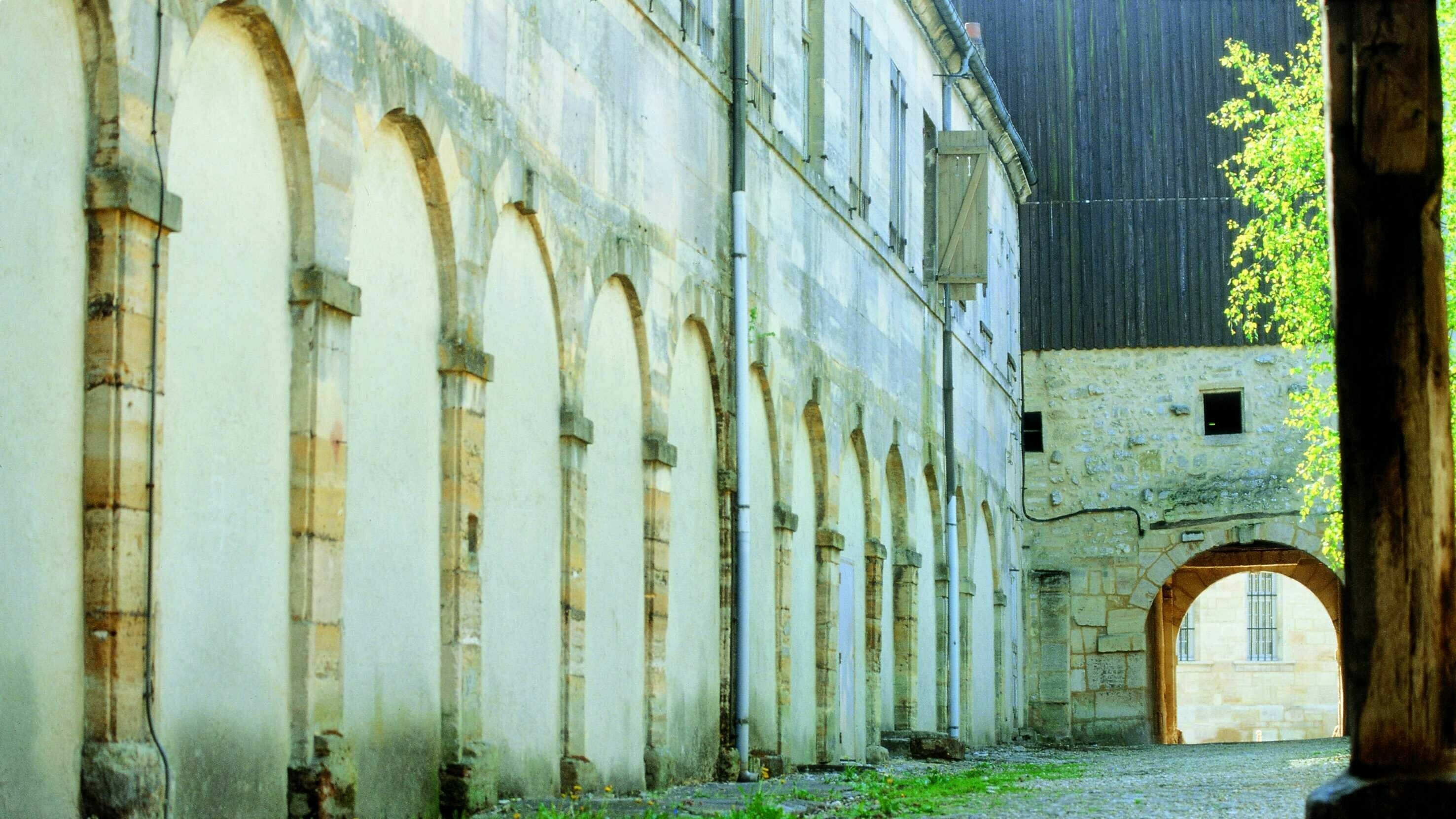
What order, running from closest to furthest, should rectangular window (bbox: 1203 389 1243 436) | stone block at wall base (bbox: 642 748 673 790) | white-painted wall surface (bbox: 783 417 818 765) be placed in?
stone block at wall base (bbox: 642 748 673 790), white-painted wall surface (bbox: 783 417 818 765), rectangular window (bbox: 1203 389 1243 436)

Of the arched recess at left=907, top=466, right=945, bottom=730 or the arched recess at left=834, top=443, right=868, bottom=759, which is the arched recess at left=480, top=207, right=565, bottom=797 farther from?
the arched recess at left=907, top=466, right=945, bottom=730

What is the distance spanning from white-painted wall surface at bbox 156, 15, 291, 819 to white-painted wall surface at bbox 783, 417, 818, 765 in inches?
314

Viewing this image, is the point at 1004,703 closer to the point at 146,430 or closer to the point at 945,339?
the point at 945,339

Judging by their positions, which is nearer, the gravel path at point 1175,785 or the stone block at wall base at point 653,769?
the gravel path at point 1175,785

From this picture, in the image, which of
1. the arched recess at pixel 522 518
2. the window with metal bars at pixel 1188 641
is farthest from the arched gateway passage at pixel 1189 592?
the arched recess at pixel 522 518

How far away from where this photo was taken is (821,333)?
1670 cm

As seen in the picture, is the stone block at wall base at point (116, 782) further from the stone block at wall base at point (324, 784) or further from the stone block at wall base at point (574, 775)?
the stone block at wall base at point (574, 775)

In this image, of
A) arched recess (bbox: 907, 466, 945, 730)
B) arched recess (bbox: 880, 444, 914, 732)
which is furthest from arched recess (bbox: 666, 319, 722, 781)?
arched recess (bbox: 907, 466, 945, 730)

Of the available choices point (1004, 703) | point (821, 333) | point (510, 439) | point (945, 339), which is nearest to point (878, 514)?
point (821, 333)

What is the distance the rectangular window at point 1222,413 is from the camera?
2773 cm

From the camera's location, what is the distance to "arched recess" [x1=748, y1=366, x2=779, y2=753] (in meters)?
14.5

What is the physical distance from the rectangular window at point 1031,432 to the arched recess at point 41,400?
75.1 feet

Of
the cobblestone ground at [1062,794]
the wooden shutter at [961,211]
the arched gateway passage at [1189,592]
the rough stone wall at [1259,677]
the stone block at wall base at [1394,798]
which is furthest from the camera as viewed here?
the rough stone wall at [1259,677]

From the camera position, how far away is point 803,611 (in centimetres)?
1602
